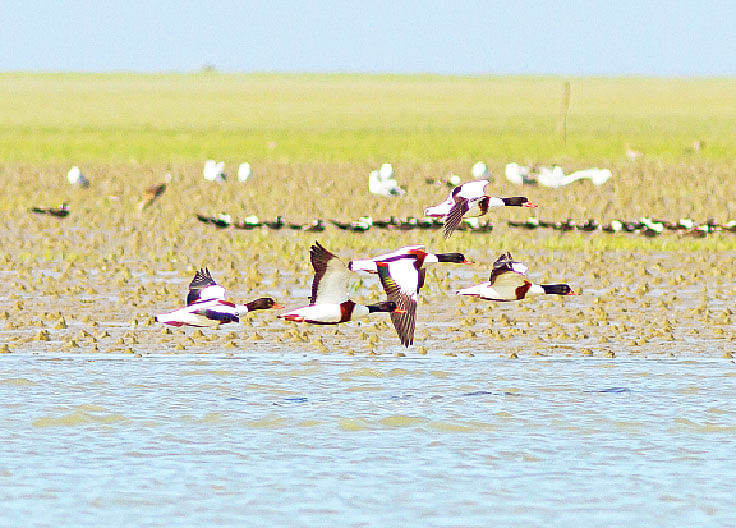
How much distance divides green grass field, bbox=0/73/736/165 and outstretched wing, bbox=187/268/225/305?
41.5m

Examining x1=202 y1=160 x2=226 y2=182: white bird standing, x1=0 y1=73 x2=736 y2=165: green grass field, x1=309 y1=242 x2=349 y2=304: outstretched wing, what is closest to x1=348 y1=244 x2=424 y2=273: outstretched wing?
x1=309 y1=242 x2=349 y2=304: outstretched wing

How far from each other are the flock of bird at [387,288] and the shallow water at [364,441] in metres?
0.74

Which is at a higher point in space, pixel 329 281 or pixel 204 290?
pixel 329 281

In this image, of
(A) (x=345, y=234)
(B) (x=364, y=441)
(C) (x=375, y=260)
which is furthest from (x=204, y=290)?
(A) (x=345, y=234)

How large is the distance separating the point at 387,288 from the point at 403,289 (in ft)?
0.44

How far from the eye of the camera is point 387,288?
1431 centimetres

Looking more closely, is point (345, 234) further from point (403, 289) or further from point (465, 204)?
point (403, 289)

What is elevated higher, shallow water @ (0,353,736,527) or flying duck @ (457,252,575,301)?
flying duck @ (457,252,575,301)

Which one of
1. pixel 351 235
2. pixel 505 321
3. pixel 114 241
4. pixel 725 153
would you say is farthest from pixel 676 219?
pixel 725 153

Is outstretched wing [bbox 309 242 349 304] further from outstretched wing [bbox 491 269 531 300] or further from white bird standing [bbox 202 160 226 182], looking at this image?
white bird standing [bbox 202 160 226 182]

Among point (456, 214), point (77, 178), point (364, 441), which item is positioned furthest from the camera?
point (77, 178)

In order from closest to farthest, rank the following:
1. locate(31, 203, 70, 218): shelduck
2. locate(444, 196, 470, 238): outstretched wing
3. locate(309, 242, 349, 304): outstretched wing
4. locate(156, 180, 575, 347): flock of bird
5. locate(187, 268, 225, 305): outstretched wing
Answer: locate(156, 180, 575, 347): flock of bird, locate(309, 242, 349, 304): outstretched wing, locate(444, 196, 470, 238): outstretched wing, locate(187, 268, 225, 305): outstretched wing, locate(31, 203, 70, 218): shelduck

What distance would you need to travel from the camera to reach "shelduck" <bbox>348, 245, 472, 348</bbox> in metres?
14.1

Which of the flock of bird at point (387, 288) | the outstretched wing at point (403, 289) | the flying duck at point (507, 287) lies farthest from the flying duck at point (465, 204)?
the outstretched wing at point (403, 289)
